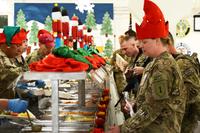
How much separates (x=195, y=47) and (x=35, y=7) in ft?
16.2

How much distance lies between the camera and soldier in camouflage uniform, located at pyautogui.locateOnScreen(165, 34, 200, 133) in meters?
3.17

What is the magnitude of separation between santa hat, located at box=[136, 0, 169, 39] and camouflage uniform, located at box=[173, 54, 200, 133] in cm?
81

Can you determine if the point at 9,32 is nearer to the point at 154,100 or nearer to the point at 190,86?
the point at 190,86

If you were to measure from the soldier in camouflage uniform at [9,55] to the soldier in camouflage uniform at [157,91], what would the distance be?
1.77 m

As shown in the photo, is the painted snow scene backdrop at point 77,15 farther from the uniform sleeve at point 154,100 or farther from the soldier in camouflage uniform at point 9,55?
the uniform sleeve at point 154,100

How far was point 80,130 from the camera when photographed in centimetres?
275

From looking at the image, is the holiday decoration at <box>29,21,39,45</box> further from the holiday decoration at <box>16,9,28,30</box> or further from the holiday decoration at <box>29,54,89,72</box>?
the holiday decoration at <box>29,54,89,72</box>

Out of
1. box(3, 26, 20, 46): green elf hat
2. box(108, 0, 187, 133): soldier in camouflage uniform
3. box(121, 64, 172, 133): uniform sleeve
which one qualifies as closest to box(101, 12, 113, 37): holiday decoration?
box(3, 26, 20, 46): green elf hat

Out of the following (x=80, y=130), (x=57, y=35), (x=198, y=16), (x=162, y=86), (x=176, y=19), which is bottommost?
(x=80, y=130)

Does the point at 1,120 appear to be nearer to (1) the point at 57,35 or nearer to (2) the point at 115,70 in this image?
(1) the point at 57,35

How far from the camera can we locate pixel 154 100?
2293 mm

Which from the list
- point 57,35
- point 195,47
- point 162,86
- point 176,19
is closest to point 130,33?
point 176,19

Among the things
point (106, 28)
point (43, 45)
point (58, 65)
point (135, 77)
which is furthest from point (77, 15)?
point (58, 65)

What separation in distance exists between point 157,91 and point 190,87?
38.5 inches
